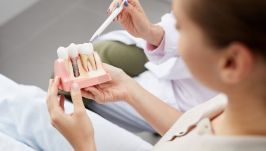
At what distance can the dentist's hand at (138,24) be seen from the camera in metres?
1.03

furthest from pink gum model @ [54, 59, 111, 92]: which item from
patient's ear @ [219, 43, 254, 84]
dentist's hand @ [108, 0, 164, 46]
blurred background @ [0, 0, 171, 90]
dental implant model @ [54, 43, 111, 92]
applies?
blurred background @ [0, 0, 171, 90]

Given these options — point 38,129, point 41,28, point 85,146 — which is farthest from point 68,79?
point 41,28

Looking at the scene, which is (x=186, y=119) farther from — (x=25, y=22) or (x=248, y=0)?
(x=25, y=22)

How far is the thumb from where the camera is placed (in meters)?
0.77

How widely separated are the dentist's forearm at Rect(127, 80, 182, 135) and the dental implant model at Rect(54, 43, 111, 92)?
3.2 inches

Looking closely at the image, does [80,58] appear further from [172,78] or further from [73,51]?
[172,78]

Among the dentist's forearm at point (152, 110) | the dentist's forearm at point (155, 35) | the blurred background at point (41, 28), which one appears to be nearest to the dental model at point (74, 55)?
the dentist's forearm at point (152, 110)

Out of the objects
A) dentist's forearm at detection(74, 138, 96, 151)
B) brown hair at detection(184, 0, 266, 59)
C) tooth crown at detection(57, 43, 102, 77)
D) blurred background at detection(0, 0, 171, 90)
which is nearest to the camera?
brown hair at detection(184, 0, 266, 59)

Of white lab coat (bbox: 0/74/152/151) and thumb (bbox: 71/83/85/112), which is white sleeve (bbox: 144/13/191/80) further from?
thumb (bbox: 71/83/85/112)

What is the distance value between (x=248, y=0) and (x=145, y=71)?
857 millimetres

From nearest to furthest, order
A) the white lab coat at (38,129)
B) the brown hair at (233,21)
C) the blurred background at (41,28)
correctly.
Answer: the brown hair at (233,21) → the white lab coat at (38,129) → the blurred background at (41,28)

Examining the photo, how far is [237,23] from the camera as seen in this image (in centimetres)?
42

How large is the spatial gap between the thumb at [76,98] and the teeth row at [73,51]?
82mm

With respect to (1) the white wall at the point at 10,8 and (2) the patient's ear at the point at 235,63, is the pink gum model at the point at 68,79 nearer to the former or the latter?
(2) the patient's ear at the point at 235,63
